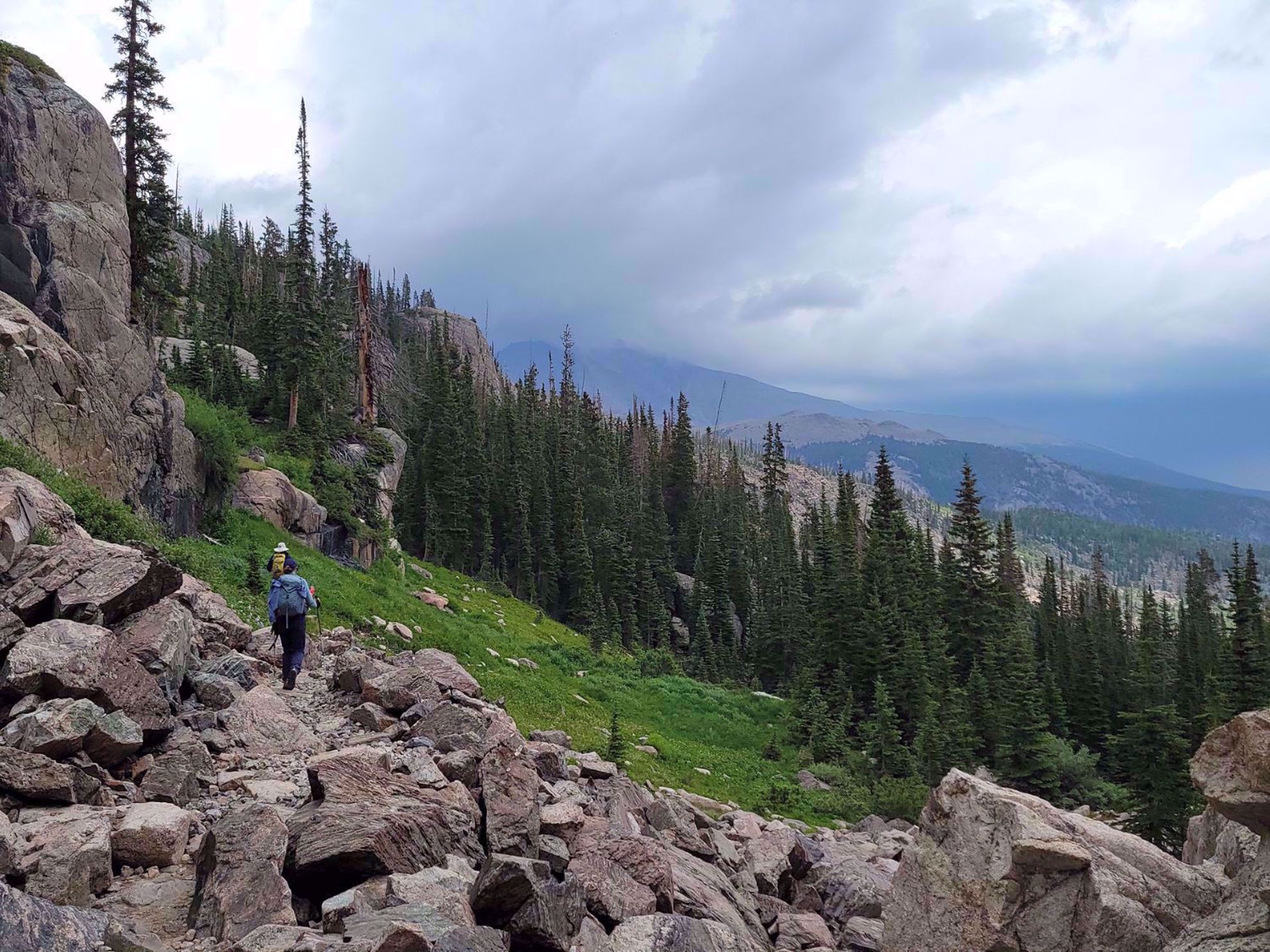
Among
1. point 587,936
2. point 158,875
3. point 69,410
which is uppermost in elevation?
point 69,410

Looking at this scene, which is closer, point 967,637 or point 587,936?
point 587,936

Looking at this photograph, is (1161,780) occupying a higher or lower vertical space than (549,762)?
lower

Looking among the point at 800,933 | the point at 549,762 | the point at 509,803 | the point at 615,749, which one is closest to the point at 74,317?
the point at 549,762

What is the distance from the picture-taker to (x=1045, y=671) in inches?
1946

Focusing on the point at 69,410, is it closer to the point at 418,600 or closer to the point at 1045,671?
the point at 418,600

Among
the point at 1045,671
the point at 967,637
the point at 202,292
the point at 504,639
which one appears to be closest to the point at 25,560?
the point at 504,639

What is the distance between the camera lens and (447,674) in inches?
607

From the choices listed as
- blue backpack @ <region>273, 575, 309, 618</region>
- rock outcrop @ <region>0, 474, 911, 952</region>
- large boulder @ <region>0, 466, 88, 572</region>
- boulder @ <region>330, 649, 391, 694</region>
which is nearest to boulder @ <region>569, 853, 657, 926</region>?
rock outcrop @ <region>0, 474, 911, 952</region>

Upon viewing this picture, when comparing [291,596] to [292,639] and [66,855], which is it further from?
[66,855]

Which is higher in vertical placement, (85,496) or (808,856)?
(85,496)

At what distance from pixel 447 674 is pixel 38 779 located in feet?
27.5

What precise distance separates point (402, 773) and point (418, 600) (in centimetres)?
2425

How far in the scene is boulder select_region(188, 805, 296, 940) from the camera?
6176 millimetres

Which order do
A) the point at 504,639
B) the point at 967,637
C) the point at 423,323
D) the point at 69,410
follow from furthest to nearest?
the point at 423,323
the point at 967,637
the point at 504,639
the point at 69,410
